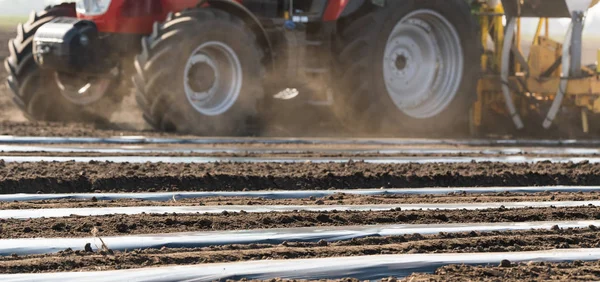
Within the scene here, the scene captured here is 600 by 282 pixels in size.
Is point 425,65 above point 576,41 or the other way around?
the other way around

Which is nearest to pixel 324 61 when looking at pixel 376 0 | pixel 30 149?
pixel 376 0

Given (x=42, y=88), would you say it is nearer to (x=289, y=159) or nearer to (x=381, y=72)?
(x=381, y=72)

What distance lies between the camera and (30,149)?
9.49 meters

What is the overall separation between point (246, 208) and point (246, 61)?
4743mm

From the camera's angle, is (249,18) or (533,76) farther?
(533,76)

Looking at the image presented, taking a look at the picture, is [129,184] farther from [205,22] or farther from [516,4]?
[516,4]

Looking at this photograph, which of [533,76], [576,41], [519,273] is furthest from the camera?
[533,76]

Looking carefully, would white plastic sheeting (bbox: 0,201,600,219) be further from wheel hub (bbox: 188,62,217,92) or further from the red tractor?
wheel hub (bbox: 188,62,217,92)

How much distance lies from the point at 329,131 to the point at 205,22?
7.51 feet

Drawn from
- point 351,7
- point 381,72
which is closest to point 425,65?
point 381,72

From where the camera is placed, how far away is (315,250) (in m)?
5.32

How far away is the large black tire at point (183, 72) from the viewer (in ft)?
34.2

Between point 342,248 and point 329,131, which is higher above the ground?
point 342,248

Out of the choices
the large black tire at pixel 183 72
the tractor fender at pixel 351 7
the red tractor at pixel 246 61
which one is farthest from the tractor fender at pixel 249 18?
the tractor fender at pixel 351 7
